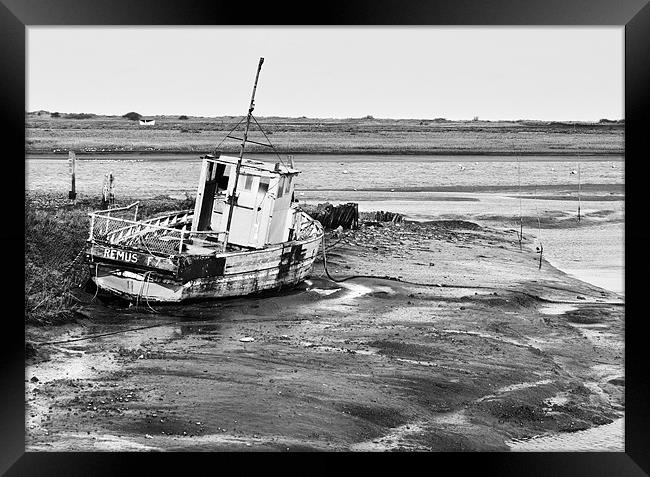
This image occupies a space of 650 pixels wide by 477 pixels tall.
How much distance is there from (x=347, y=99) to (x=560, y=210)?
6.38 ft

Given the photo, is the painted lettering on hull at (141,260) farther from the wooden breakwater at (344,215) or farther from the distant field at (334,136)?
the wooden breakwater at (344,215)

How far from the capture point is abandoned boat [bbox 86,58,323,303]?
6.55 metres

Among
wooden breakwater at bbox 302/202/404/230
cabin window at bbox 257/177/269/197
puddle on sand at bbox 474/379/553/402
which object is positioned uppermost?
cabin window at bbox 257/177/269/197

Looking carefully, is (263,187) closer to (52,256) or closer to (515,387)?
(52,256)

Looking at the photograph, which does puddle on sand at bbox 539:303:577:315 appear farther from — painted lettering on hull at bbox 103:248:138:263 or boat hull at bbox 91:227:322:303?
painted lettering on hull at bbox 103:248:138:263

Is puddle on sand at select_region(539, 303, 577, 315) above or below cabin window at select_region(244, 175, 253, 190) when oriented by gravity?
below

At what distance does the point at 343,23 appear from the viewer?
648 cm

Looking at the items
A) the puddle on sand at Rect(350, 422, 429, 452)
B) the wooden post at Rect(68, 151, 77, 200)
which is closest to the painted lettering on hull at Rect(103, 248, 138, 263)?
the wooden post at Rect(68, 151, 77, 200)

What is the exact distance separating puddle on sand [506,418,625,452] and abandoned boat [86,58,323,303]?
7.12 feet

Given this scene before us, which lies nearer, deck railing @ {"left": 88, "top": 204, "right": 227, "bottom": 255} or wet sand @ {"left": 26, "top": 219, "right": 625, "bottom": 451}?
wet sand @ {"left": 26, "top": 219, "right": 625, "bottom": 451}

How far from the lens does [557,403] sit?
251 inches

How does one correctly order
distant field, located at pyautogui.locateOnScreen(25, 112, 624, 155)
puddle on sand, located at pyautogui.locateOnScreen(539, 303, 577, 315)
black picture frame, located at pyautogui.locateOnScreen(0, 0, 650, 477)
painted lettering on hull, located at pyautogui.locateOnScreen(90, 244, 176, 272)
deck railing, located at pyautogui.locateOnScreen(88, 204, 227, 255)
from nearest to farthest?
black picture frame, located at pyautogui.locateOnScreen(0, 0, 650, 477), painted lettering on hull, located at pyautogui.locateOnScreen(90, 244, 176, 272), distant field, located at pyautogui.locateOnScreen(25, 112, 624, 155), puddle on sand, located at pyautogui.locateOnScreen(539, 303, 577, 315), deck railing, located at pyautogui.locateOnScreen(88, 204, 227, 255)
